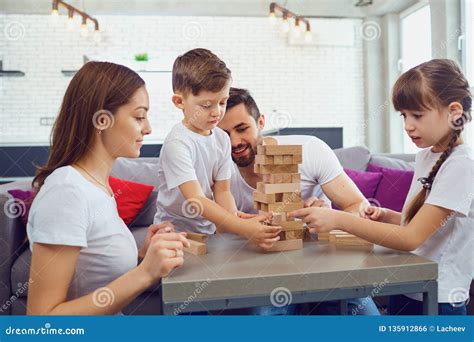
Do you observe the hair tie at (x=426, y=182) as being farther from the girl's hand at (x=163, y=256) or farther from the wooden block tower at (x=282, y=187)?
the girl's hand at (x=163, y=256)

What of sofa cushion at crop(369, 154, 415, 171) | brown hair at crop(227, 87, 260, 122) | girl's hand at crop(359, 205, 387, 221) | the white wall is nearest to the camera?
girl's hand at crop(359, 205, 387, 221)

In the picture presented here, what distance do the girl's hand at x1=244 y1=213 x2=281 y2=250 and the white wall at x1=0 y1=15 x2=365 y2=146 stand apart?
4794 mm

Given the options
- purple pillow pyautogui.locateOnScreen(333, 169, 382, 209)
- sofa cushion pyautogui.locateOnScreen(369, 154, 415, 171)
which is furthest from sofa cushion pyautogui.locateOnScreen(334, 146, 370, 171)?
purple pillow pyautogui.locateOnScreen(333, 169, 382, 209)

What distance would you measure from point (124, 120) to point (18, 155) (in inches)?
117

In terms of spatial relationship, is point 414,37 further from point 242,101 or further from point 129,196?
point 242,101

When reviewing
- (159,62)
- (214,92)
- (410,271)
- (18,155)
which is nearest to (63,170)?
(214,92)

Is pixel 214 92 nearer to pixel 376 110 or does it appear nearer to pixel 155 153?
pixel 155 153

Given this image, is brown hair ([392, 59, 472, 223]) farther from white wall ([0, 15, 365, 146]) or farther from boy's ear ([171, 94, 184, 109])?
white wall ([0, 15, 365, 146])

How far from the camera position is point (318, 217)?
0.98m

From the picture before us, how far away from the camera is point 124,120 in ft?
3.03

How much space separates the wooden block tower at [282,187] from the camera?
98 centimetres

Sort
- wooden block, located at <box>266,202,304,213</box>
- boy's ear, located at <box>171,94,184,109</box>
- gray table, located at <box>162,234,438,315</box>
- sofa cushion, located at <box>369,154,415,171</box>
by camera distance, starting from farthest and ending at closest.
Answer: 1. sofa cushion, located at <box>369,154,415,171</box>
2. boy's ear, located at <box>171,94,184,109</box>
3. wooden block, located at <box>266,202,304,213</box>
4. gray table, located at <box>162,234,438,315</box>

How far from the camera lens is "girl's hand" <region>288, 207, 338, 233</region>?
0.99 m
